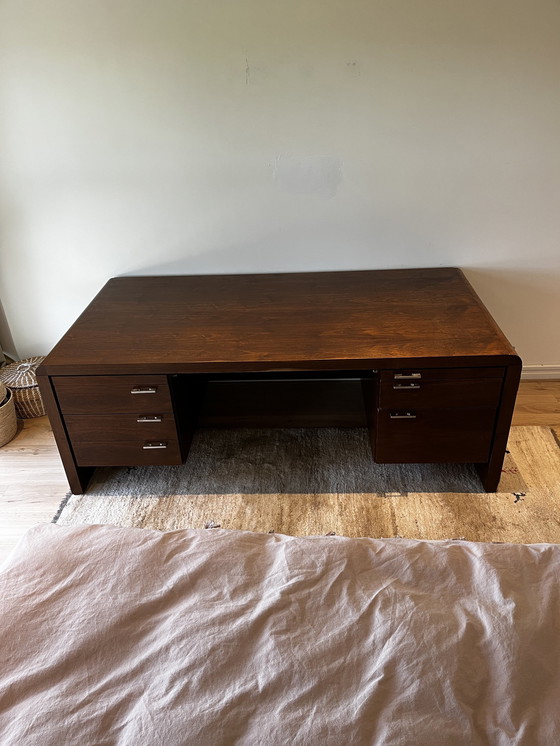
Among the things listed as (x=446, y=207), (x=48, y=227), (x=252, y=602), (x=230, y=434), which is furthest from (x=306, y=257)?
(x=252, y=602)

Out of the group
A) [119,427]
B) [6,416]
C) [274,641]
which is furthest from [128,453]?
[274,641]

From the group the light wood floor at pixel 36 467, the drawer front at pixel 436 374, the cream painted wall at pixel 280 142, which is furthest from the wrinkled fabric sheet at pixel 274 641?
the cream painted wall at pixel 280 142

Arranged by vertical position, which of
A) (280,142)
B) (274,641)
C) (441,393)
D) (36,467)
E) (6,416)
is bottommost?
(36,467)

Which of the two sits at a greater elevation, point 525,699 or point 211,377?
point 525,699

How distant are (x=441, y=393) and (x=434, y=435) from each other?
0.52 feet

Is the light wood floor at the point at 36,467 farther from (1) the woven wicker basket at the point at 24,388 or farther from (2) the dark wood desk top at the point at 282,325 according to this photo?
(2) the dark wood desk top at the point at 282,325

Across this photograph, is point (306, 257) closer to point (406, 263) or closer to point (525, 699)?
point (406, 263)

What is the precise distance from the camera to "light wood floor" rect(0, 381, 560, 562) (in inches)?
78.5

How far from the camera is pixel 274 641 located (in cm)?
100

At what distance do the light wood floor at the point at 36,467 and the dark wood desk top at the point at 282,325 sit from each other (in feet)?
1.70

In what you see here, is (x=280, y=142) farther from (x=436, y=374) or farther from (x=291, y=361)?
(x=436, y=374)

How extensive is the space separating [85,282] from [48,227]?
0.24 metres

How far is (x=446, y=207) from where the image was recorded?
2.20 m

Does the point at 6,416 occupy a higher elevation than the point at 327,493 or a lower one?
higher
